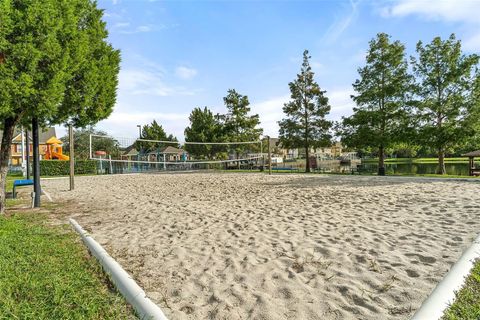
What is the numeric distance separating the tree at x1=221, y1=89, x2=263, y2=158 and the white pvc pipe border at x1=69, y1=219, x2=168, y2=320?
26.5 metres

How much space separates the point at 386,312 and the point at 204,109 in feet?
119

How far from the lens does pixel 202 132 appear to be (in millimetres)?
34562

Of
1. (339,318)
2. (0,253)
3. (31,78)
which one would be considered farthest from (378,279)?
(31,78)

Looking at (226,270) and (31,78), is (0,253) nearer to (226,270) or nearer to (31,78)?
(226,270)

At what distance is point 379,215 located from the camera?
18.7 feet

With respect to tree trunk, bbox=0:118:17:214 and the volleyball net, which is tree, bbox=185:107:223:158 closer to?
the volleyball net

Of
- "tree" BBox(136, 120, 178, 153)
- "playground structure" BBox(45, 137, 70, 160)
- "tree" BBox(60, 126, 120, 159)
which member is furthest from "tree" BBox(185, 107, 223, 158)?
"tree" BBox(60, 126, 120, 159)

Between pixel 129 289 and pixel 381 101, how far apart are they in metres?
20.4

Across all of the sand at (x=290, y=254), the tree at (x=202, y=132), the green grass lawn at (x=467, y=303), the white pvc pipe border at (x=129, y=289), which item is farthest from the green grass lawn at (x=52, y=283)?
the tree at (x=202, y=132)

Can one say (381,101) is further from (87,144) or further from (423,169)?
(87,144)

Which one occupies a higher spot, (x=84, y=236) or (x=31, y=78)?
(x=31, y=78)

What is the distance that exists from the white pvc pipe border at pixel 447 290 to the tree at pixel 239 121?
26.9 m

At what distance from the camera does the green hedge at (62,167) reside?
24031 millimetres

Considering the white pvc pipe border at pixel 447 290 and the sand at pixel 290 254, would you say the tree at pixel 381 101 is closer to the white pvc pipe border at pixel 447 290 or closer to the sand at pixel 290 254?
the sand at pixel 290 254
